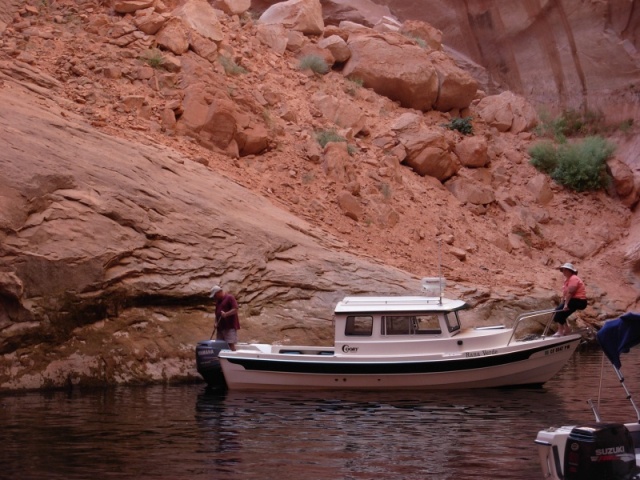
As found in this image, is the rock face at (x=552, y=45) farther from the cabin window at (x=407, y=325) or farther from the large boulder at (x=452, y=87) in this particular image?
the cabin window at (x=407, y=325)

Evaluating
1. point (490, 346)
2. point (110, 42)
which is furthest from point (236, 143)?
point (490, 346)

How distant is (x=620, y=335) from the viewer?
9.90 meters

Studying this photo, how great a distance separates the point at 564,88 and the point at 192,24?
16.0 metres

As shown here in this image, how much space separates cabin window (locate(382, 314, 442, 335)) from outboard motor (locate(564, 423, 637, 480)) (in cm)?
845

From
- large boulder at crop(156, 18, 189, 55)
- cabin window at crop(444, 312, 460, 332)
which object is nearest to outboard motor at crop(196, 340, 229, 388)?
cabin window at crop(444, 312, 460, 332)

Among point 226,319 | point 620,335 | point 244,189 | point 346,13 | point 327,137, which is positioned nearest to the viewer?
point 620,335

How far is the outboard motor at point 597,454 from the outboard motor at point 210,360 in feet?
30.9

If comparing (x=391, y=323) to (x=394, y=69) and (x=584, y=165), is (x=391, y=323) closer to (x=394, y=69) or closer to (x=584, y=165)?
(x=394, y=69)

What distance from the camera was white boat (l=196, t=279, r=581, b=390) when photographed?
55.8ft

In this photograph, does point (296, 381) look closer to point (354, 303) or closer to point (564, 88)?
point (354, 303)

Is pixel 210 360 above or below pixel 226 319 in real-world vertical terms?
below

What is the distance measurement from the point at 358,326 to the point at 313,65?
49.8 feet

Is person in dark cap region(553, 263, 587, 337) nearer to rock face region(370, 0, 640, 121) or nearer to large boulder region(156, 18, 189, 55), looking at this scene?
large boulder region(156, 18, 189, 55)

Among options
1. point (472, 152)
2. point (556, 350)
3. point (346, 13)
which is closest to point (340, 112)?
point (472, 152)
